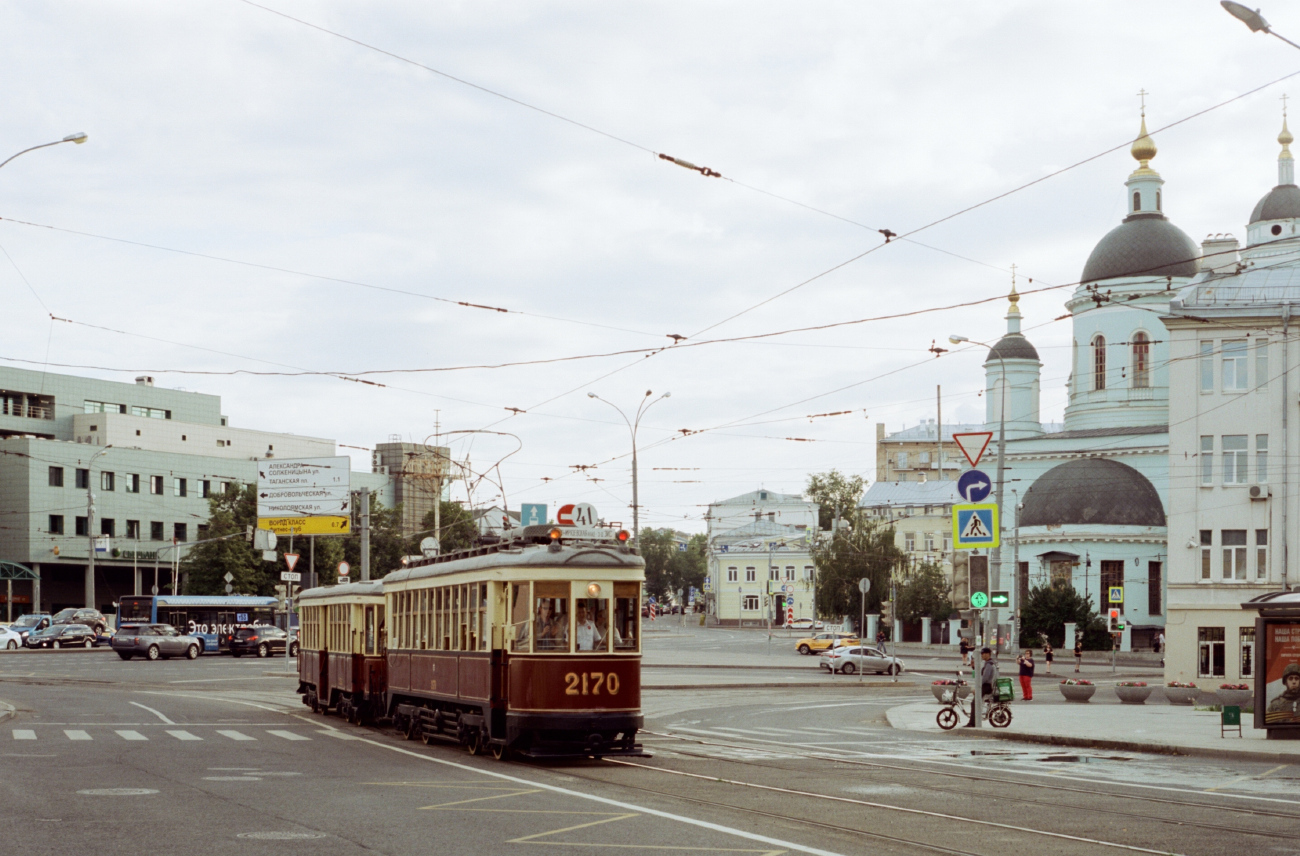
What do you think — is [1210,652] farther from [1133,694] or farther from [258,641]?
[258,641]

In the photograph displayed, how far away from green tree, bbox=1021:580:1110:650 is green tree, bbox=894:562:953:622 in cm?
998

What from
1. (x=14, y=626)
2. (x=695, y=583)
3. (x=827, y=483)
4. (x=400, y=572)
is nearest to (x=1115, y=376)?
(x=827, y=483)

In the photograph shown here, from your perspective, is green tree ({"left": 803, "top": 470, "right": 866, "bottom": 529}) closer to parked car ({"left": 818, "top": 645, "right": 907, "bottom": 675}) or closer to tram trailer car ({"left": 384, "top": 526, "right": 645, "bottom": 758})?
parked car ({"left": 818, "top": 645, "right": 907, "bottom": 675})

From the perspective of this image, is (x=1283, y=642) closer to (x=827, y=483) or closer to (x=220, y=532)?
(x=220, y=532)

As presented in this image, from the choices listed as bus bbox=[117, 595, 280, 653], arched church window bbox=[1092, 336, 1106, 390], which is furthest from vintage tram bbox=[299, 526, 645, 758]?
arched church window bbox=[1092, 336, 1106, 390]

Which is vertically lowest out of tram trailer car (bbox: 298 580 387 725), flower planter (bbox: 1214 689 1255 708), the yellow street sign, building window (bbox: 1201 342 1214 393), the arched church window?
flower planter (bbox: 1214 689 1255 708)

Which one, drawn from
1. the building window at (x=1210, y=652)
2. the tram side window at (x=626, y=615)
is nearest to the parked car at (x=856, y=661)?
the building window at (x=1210, y=652)

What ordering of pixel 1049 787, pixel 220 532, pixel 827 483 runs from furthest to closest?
pixel 827 483, pixel 220 532, pixel 1049 787

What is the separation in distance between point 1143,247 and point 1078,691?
48085 mm

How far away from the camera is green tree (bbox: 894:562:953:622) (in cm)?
8206

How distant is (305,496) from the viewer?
191ft

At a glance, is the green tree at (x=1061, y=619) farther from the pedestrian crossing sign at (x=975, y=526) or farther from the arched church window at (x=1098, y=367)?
the pedestrian crossing sign at (x=975, y=526)

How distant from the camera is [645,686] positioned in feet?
134

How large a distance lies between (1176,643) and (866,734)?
25.7 meters
